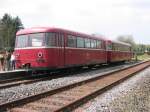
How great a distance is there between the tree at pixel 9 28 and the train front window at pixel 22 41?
66.6 metres

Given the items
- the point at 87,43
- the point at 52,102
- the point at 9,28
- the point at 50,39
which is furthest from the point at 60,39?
the point at 9,28

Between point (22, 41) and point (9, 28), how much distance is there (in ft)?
244

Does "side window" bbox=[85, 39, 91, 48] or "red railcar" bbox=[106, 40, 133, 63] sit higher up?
"side window" bbox=[85, 39, 91, 48]

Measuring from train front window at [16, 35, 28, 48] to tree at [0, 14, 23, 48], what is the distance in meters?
66.6

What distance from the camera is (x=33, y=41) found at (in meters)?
19.5

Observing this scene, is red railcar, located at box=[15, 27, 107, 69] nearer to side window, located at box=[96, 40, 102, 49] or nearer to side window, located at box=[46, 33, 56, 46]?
side window, located at box=[46, 33, 56, 46]

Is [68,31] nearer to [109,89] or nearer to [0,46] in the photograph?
[109,89]

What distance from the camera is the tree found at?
89312 mm

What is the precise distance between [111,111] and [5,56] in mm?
16544

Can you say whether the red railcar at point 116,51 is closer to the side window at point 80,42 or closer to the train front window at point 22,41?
the side window at point 80,42

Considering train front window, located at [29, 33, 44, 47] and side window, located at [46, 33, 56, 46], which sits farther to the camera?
train front window, located at [29, 33, 44, 47]

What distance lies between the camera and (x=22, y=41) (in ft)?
66.2

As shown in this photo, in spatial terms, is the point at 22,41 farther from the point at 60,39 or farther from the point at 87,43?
the point at 87,43

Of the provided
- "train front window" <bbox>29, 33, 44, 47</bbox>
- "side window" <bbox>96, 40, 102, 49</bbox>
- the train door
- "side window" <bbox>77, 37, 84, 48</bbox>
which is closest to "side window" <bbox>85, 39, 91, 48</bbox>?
"side window" <bbox>77, 37, 84, 48</bbox>
